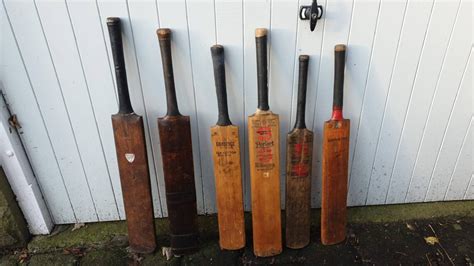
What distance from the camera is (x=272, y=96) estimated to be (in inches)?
76.0

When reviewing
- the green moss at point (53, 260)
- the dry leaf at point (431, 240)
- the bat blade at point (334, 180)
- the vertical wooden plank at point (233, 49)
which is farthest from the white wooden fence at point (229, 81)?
the dry leaf at point (431, 240)

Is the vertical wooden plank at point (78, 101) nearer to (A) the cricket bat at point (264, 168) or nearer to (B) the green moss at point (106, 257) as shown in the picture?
(B) the green moss at point (106, 257)

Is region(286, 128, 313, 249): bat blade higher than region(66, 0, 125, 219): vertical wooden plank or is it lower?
lower

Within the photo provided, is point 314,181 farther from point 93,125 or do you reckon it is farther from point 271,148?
point 93,125

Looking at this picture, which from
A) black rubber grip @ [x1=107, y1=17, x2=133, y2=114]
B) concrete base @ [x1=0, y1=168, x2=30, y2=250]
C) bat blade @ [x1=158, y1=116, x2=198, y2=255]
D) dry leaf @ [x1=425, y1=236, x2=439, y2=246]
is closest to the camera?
black rubber grip @ [x1=107, y1=17, x2=133, y2=114]

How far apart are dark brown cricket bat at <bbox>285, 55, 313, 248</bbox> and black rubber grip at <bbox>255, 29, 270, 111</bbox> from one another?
19cm

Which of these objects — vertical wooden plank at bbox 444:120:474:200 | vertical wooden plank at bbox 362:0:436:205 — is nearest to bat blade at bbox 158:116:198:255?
vertical wooden plank at bbox 362:0:436:205

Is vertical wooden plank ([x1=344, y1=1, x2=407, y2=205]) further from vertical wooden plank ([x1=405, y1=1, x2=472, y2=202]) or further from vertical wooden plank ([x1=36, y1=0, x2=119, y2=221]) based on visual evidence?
vertical wooden plank ([x1=36, y1=0, x2=119, y2=221])

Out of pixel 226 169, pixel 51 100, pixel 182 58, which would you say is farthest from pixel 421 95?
pixel 51 100

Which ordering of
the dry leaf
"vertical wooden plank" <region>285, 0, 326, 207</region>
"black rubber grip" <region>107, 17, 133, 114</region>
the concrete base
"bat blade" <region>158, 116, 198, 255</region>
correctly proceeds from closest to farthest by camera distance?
"black rubber grip" <region>107, 17, 133, 114</region> < "vertical wooden plank" <region>285, 0, 326, 207</region> < "bat blade" <region>158, 116, 198, 255</region> < the concrete base < the dry leaf

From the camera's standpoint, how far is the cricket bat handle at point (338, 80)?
178 cm

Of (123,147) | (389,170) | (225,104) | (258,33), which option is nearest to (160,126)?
(123,147)

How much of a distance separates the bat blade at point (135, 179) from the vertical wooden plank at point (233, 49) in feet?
1.48

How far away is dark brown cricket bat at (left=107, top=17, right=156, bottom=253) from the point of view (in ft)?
5.69
